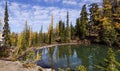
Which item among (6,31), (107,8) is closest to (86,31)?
(107,8)

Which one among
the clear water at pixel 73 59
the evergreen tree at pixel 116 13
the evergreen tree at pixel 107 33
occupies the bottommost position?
the clear water at pixel 73 59

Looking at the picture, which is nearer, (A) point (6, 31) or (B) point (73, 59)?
(B) point (73, 59)

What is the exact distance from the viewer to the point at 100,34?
101 metres

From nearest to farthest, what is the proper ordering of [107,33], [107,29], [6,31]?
[6,31]
[107,33]
[107,29]

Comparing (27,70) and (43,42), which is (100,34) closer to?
(43,42)

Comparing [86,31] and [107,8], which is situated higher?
[107,8]

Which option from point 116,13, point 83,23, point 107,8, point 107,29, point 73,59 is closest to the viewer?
point 73,59

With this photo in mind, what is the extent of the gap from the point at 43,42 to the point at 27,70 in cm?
8456

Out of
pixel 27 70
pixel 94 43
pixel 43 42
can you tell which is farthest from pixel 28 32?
pixel 27 70

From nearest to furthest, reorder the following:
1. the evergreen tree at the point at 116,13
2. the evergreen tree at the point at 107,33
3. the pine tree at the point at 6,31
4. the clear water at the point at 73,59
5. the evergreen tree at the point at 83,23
→ the clear water at the point at 73,59, the pine tree at the point at 6,31, the evergreen tree at the point at 107,33, the evergreen tree at the point at 116,13, the evergreen tree at the point at 83,23

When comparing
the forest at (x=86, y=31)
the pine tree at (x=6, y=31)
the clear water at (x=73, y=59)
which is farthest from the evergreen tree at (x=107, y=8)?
the pine tree at (x=6, y=31)

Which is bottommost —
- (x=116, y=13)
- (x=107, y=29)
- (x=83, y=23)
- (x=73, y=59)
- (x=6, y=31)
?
(x=73, y=59)

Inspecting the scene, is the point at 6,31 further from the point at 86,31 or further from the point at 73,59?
the point at 86,31

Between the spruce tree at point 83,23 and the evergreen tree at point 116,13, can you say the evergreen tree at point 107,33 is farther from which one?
the spruce tree at point 83,23
